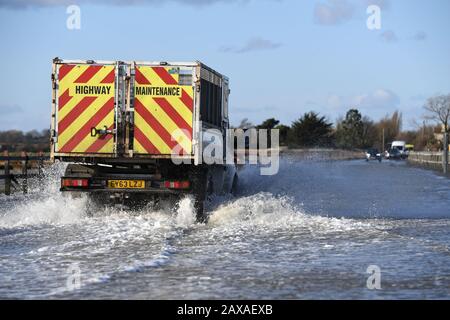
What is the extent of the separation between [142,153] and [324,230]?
3.65m

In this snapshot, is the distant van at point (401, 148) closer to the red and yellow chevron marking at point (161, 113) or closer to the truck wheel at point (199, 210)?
the truck wheel at point (199, 210)

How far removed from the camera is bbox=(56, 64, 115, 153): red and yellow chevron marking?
14766 mm

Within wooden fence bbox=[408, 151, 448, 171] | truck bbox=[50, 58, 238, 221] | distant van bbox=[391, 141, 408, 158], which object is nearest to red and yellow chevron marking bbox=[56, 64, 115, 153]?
truck bbox=[50, 58, 238, 221]

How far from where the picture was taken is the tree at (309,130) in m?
114

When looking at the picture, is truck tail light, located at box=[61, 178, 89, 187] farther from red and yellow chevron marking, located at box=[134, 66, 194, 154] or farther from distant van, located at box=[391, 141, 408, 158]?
distant van, located at box=[391, 141, 408, 158]

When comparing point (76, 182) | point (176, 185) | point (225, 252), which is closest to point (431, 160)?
point (176, 185)

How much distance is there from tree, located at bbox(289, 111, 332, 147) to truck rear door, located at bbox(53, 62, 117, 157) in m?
97.6

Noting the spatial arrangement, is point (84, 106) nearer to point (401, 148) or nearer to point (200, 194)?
point (200, 194)

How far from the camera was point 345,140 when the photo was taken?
5901 inches

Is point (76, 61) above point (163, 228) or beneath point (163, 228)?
above

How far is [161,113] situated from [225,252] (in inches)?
185

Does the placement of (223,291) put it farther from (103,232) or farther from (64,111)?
(64,111)
